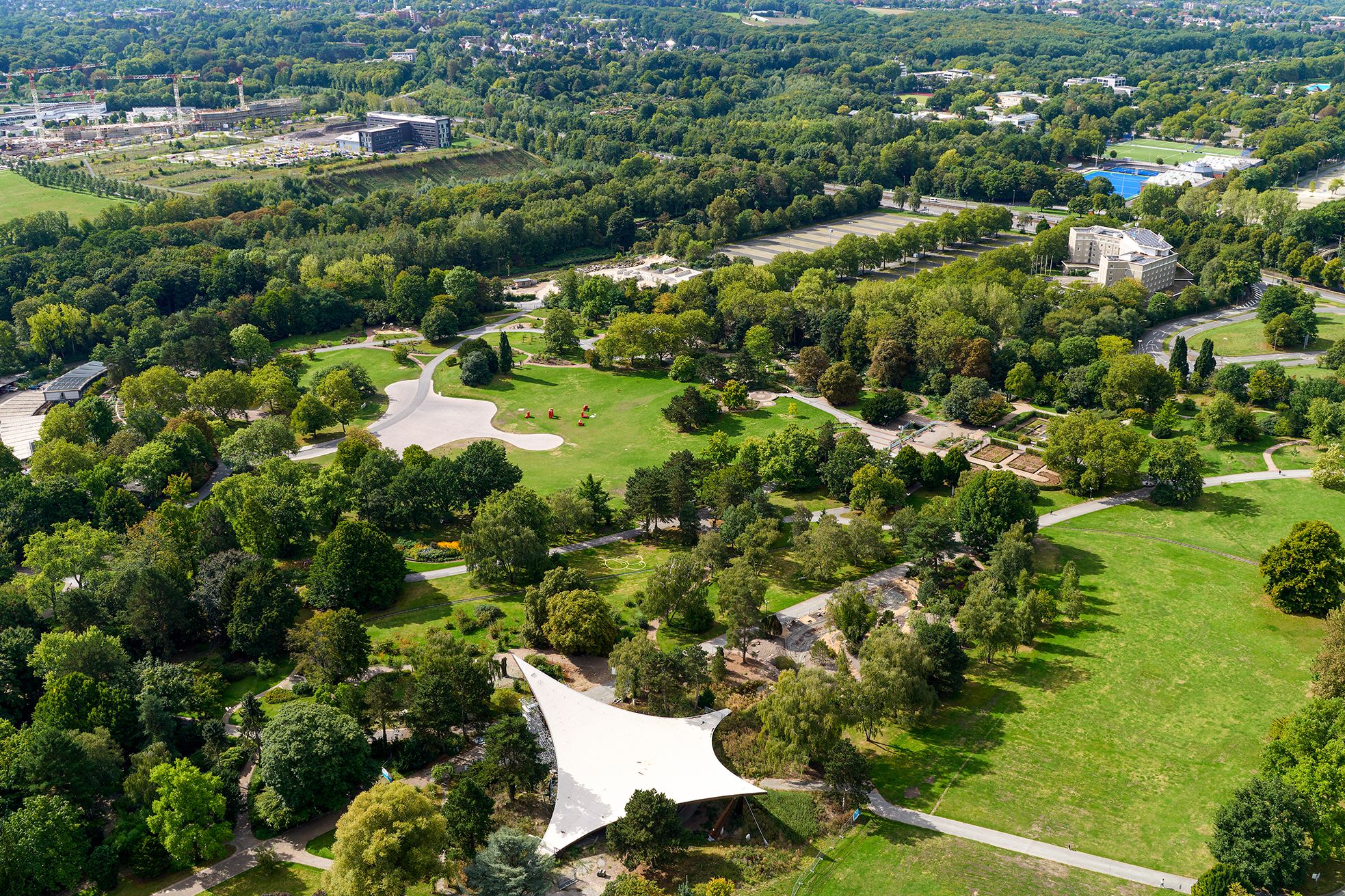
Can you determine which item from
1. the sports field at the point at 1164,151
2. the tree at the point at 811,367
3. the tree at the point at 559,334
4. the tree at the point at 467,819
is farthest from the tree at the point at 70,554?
the sports field at the point at 1164,151

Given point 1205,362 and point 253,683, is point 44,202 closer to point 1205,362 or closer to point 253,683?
point 253,683

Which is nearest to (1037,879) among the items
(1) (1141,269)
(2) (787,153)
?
(1) (1141,269)

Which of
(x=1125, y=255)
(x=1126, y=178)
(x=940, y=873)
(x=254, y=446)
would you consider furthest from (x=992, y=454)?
(x=1126, y=178)

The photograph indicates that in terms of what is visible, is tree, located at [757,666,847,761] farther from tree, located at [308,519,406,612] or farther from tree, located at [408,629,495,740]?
tree, located at [308,519,406,612]

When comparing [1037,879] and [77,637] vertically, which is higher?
[77,637]

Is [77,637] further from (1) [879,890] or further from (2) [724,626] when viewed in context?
(1) [879,890]
